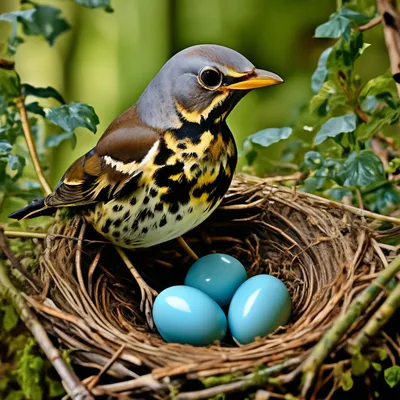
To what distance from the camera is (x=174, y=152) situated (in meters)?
1.21

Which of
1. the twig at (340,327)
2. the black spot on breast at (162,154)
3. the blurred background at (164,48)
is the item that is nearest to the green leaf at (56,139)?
the blurred background at (164,48)

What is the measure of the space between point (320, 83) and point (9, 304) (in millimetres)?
790

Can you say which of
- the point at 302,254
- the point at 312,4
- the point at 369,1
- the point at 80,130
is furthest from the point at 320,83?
the point at 80,130

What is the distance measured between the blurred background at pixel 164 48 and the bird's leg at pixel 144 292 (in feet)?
2.15

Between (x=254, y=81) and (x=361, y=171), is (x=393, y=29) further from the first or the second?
(x=254, y=81)

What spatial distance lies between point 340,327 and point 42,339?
0.44m

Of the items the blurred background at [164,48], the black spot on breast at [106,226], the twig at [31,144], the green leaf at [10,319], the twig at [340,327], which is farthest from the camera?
the blurred background at [164,48]

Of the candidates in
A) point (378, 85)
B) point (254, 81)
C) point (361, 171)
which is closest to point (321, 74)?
point (378, 85)

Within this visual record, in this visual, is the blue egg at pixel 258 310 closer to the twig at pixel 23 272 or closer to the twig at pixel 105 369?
the twig at pixel 105 369

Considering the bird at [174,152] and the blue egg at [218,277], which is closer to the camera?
the bird at [174,152]

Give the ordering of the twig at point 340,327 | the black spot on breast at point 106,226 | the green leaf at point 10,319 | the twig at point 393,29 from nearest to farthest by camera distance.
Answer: the twig at point 340,327 → the green leaf at point 10,319 → the black spot on breast at point 106,226 → the twig at point 393,29

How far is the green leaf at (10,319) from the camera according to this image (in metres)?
1.17

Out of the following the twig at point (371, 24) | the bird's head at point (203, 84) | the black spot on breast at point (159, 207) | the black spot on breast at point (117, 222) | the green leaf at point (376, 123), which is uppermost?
the twig at point (371, 24)

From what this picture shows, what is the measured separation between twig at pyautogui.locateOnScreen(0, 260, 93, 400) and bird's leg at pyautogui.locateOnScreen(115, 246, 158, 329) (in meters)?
0.24
